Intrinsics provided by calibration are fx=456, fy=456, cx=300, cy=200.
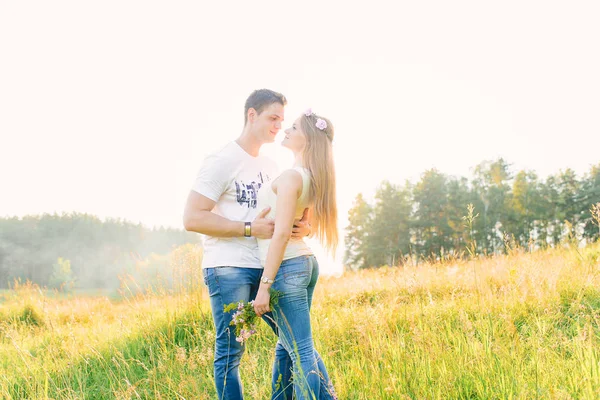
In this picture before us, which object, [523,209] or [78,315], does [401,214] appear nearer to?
[523,209]

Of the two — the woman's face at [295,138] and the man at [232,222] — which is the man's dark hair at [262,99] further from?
the woman's face at [295,138]

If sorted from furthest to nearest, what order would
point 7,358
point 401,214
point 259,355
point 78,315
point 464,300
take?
point 401,214 < point 78,315 < point 7,358 < point 464,300 < point 259,355

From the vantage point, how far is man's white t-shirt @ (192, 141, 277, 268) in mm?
3002

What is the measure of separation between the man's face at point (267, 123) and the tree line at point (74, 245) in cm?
3780

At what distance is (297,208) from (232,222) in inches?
18.7

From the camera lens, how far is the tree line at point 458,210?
108 ft

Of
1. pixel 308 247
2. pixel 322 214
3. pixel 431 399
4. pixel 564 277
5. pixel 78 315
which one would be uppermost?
pixel 322 214

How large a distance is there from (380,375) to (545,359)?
4.58 ft

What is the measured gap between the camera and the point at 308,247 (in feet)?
9.39

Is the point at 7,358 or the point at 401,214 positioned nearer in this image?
the point at 7,358

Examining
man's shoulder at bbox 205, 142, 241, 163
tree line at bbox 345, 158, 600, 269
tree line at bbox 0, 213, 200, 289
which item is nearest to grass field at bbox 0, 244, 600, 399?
man's shoulder at bbox 205, 142, 241, 163

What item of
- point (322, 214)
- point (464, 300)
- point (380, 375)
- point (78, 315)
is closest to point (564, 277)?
point (464, 300)

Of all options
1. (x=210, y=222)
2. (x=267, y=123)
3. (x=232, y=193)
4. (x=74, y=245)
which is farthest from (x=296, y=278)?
(x=74, y=245)

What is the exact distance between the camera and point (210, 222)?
2.99m
